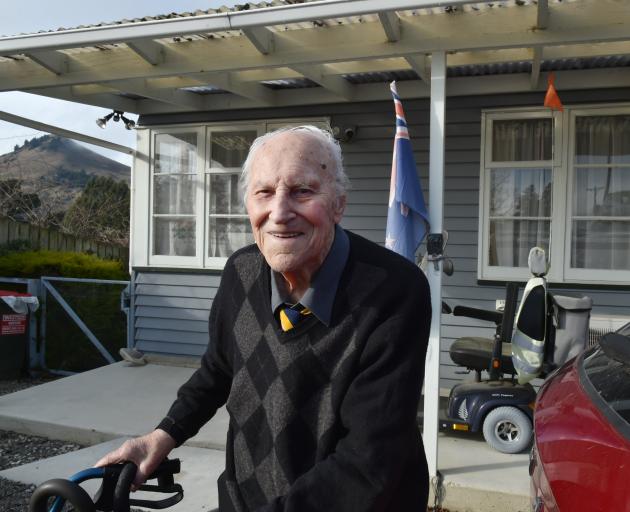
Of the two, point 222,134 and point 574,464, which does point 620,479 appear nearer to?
point 574,464

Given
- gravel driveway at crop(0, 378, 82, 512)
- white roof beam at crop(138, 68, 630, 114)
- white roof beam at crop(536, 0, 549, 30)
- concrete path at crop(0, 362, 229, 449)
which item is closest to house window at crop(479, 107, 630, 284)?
white roof beam at crop(138, 68, 630, 114)

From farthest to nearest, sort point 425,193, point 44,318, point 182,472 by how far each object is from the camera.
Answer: point 44,318 → point 425,193 → point 182,472

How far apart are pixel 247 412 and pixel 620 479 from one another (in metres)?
0.87

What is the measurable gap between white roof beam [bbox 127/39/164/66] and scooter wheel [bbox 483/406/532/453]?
3710 mm

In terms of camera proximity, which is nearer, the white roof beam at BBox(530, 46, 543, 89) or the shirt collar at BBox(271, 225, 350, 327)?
the shirt collar at BBox(271, 225, 350, 327)

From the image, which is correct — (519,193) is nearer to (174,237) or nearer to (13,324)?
(174,237)

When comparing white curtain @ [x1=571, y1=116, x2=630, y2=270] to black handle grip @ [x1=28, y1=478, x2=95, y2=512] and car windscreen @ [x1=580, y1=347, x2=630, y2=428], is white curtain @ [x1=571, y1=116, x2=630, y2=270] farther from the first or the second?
black handle grip @ [x1=28, y1=478, x2=95, y2=512]

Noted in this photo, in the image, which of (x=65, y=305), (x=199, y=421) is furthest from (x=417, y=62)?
(x=65, y=305)

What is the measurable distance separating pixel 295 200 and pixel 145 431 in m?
3.82

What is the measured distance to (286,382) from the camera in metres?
1.42

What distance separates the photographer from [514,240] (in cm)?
573

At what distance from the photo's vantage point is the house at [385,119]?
3.98m

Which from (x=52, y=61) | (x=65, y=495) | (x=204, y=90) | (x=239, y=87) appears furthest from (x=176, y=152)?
(x=65, y=495)

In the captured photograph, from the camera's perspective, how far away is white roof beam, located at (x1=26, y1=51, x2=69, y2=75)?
16.4ft
